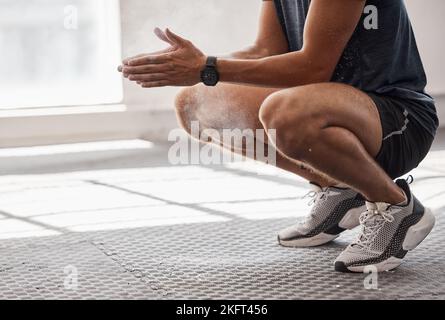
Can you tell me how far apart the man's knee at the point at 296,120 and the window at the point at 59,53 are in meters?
2.21

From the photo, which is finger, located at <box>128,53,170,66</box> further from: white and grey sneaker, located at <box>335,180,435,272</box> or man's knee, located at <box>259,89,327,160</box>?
white and grey sneaker, located at <box>335,180,435,272</box>

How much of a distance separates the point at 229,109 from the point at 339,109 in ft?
1.43

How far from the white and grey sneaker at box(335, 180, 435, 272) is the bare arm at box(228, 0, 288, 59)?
0.53 meters

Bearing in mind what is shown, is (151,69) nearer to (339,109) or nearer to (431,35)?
(339,109)

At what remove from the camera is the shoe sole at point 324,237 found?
2422 mm

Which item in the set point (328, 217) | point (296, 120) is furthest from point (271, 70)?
point (328, 217)

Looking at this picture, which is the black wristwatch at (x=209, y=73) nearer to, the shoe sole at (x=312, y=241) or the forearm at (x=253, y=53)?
the forearm at (x=253, y=53)

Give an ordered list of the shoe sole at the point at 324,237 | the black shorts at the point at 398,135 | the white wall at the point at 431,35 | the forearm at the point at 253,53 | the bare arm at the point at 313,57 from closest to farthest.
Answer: the bare arm at the point at 313,57
the black shorts at the point at 398,135
the shoe sole at the point at 324,237
the forearm at the point at 253,53
the white wall at the point at 431,35

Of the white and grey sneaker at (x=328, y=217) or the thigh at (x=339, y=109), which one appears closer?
the thigh at (x=339, y=109)

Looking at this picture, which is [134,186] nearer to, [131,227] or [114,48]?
[131,227]

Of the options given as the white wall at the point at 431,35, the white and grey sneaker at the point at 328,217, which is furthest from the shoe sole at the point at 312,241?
the white wall at the point at 431,35

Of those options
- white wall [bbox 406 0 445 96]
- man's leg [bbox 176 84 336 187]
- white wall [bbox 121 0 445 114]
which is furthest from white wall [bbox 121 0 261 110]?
man's leg [bbox 176 84 336 187]

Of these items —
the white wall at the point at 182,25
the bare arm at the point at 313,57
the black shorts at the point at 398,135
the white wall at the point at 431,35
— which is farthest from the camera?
the white wall at the point at 431,35

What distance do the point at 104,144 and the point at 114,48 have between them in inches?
18.4
